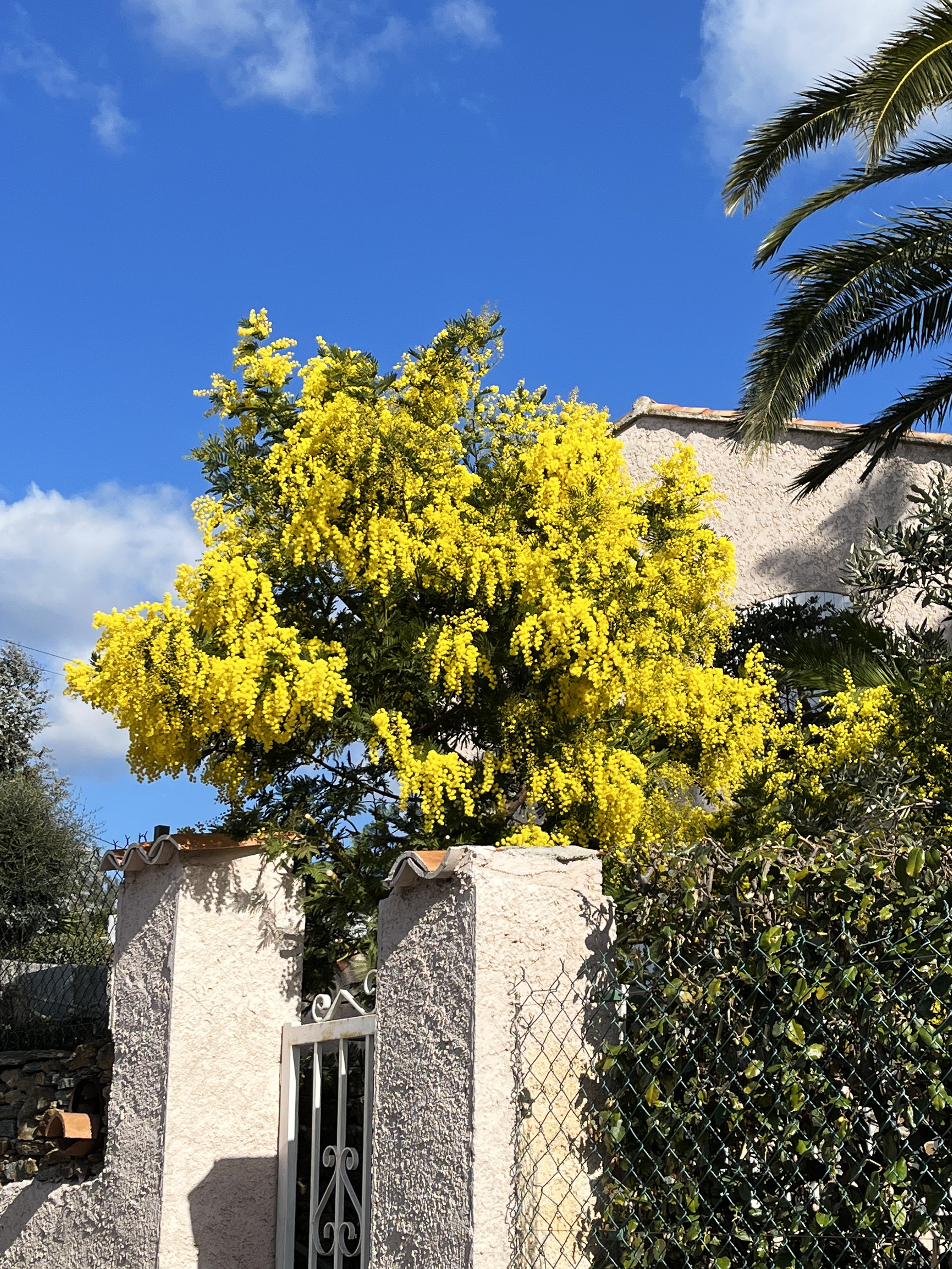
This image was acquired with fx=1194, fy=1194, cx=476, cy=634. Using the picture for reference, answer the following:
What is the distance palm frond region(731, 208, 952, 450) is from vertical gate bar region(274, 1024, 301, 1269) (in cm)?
597

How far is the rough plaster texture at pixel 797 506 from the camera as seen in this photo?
13172 millimetres

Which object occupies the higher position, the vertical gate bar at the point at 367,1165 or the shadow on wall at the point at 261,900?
the shadow on wall at the point at 261,900

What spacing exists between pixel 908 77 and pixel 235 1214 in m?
7.43

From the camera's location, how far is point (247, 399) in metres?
7.63

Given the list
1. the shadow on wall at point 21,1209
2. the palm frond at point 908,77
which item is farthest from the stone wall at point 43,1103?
the palm frond at point 908,77

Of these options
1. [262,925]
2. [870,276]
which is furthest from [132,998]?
[870,276]

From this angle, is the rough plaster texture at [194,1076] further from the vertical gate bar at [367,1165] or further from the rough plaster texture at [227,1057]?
the vertical gate bar at [367,1165]

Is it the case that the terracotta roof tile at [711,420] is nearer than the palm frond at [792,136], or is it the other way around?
the palm frond at [792,136]

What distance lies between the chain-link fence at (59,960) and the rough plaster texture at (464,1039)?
11.0 feet

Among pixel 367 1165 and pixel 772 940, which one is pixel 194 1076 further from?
pixel 772 940

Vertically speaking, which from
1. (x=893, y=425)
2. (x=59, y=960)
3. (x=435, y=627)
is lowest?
(x=59, y=960)

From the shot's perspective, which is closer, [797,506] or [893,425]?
[893,425]

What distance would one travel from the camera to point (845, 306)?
9062mm

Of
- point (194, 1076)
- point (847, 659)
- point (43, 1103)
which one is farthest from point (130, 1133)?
point (847, 659)
